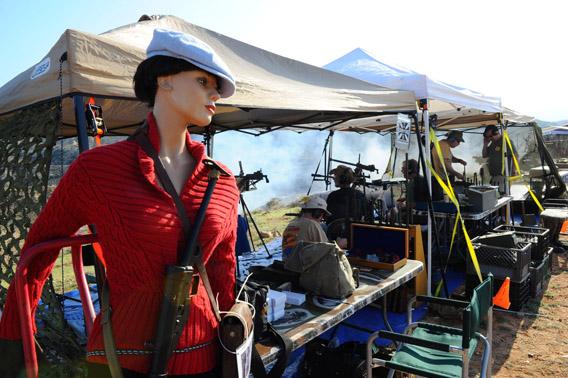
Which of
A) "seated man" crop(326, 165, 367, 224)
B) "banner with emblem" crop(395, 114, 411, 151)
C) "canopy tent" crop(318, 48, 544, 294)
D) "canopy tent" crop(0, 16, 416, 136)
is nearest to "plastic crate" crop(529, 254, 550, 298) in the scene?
"canopy tent" crop(318, 48, 544, 294)

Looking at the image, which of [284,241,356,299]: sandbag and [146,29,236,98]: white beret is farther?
[284,241,356,299]: sandbag

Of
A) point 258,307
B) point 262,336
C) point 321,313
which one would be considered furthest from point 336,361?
point 258,307

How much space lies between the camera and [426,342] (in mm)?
2328

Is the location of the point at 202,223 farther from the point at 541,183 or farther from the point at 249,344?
the point at 541,183

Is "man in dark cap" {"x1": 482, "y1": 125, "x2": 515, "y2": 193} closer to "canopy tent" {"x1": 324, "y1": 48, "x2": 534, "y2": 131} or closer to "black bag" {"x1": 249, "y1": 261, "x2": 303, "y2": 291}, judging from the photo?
"canopy tent" {"x1": 324, "y1": 48, "x2": 534, "y2": 131}

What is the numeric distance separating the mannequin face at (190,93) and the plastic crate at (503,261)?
4375 millimetres

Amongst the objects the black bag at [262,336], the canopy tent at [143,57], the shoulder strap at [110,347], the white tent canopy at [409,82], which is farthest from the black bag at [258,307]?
the white tent canopy at [409,82]

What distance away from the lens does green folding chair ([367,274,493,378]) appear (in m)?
2.34

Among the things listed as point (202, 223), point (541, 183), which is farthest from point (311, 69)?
point (541, 183)

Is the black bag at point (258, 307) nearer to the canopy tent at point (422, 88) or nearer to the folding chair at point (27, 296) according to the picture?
the folding chair at point (27, 296)

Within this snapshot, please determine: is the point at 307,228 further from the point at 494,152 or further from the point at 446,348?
the point at 494,152

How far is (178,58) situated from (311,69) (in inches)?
104

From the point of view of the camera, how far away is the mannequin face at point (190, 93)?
125 centimetres

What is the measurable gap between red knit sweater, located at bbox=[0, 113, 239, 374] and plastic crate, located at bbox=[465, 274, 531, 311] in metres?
4.37
